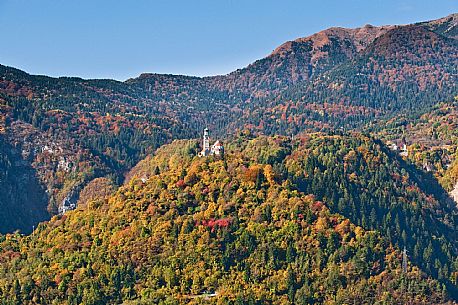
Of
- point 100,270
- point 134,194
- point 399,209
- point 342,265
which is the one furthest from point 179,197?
point 399,209

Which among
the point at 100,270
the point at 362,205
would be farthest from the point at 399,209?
the point at 100,270

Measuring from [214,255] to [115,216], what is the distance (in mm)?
18281

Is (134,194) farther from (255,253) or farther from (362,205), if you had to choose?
(362,205)

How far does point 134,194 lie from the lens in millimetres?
141125

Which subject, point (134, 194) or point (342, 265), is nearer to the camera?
point (342, 265)

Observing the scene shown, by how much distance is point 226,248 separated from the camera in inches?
5025

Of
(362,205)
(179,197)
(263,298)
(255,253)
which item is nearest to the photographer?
(263,298)

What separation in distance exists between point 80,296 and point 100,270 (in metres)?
5.33

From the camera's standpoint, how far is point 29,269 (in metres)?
129

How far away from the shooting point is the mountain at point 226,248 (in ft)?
399

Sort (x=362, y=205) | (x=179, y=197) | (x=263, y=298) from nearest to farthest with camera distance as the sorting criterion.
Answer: (x=263, y=298) < (x=179, y=197) < (x=362, y=205)

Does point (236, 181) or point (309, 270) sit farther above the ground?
point (236, 181)

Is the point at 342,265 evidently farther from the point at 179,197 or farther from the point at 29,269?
the point at 29,269

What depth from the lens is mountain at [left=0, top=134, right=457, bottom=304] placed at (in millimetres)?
121500
